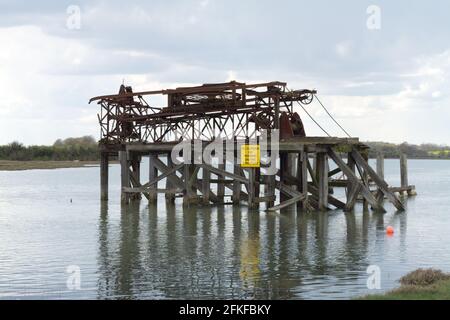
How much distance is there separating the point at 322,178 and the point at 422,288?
1631 centimetres

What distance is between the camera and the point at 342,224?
1070 inches

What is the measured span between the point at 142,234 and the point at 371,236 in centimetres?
803

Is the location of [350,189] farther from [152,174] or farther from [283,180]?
[152,174]

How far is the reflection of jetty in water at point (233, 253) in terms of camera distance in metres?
15.5

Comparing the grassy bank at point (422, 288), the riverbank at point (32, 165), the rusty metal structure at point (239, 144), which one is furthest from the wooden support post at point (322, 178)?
the riverbank at point (32, 165)

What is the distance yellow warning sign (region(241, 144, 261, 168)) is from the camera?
98.4 ft

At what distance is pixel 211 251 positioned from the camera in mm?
20531

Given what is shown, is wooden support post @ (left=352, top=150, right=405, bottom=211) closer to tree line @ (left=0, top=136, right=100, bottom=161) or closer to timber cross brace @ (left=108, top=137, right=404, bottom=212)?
timber cross brace @ (left=108, top=137, right=404, bottom=212)

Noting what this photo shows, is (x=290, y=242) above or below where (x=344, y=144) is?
→ below

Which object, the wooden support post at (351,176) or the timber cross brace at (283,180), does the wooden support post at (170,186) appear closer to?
the timber cross brace at (283,180)

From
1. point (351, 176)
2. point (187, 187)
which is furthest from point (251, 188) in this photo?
point (351, 176)

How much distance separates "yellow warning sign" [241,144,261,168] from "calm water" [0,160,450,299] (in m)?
2.24

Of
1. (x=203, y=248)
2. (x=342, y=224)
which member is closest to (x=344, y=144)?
(x=342, y=224)
